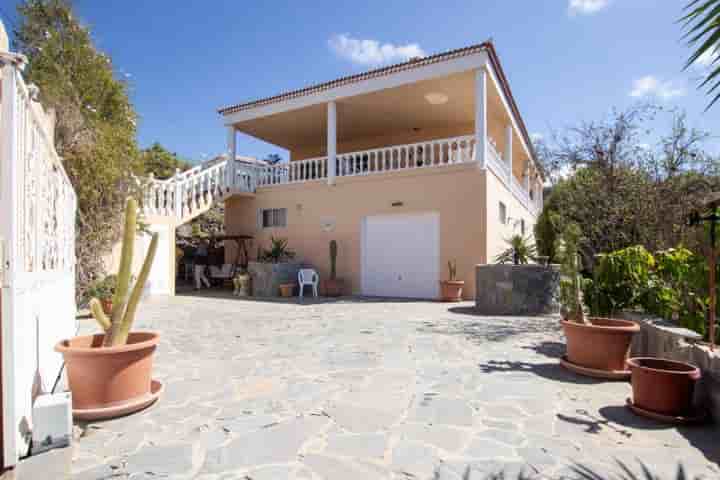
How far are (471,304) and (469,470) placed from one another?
25.9 feet

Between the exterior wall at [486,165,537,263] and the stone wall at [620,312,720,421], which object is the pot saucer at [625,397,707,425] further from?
the exterior wall at [486,165,537,263]

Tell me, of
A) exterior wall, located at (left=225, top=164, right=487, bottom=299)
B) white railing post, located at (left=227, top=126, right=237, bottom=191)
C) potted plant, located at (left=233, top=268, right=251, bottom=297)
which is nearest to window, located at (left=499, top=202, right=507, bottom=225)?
exterior wall, located at (left=225, top=164, right=487, bottom=299)

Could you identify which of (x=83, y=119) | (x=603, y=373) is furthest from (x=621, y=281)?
(x=83, y=119)

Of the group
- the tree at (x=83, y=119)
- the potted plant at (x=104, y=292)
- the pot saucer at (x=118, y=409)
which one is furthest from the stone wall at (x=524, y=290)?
the tree at (x=83, y=119)

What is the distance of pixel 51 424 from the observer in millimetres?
2490

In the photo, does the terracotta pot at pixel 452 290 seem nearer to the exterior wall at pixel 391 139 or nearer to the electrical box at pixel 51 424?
the exterior wall at pixel 391 139

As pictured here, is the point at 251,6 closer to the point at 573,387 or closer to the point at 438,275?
the point at 438,275

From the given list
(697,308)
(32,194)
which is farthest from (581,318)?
(32,194)

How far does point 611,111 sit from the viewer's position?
→ 7.67 meters

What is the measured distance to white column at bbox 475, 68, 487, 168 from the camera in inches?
405

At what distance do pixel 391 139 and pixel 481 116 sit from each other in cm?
582

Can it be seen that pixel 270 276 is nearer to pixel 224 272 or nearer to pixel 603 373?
pixel 224 272

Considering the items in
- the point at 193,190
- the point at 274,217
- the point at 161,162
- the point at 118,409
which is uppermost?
the point at 161,162

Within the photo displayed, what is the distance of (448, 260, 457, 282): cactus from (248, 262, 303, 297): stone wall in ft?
15.6
